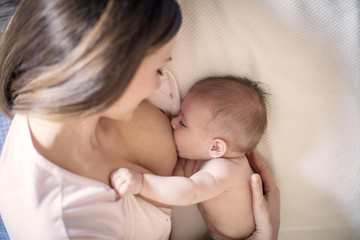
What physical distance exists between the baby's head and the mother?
0.24 meters

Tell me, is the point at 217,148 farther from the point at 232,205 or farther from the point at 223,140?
the point at 232,205

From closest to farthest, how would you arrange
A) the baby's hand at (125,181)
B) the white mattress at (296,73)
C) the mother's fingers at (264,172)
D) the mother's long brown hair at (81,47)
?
the mother's long brown hair at (81,47)
the baby's hand at (125,181)
the white mattress at (296,73)
the mother's fingers at (264,172)

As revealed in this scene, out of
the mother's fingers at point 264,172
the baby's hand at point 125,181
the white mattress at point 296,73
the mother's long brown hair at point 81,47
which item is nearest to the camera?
the mother's long brown hair at point 81,47

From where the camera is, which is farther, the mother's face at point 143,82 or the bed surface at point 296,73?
the bed surface at point 296,73

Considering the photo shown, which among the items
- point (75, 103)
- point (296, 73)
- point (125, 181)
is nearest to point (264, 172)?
point (296, 73)

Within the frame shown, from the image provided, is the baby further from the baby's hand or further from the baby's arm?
the baby's hand

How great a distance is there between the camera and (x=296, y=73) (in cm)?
108

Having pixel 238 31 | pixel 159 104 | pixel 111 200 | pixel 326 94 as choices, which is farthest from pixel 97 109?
pixel 326 94

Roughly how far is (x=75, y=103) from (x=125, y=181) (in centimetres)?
28

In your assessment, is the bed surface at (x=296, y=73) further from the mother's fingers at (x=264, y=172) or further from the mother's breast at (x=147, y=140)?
the mother's breast at (x=147, y=140)

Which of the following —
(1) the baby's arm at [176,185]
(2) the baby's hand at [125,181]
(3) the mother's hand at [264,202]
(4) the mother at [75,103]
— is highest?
(4) the mother at [75,103]

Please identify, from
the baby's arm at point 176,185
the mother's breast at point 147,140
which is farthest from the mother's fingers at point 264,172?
the mother's breast at point 147,140

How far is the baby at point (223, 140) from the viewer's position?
1.07 meters

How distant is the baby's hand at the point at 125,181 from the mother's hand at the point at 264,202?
0.41 metres
